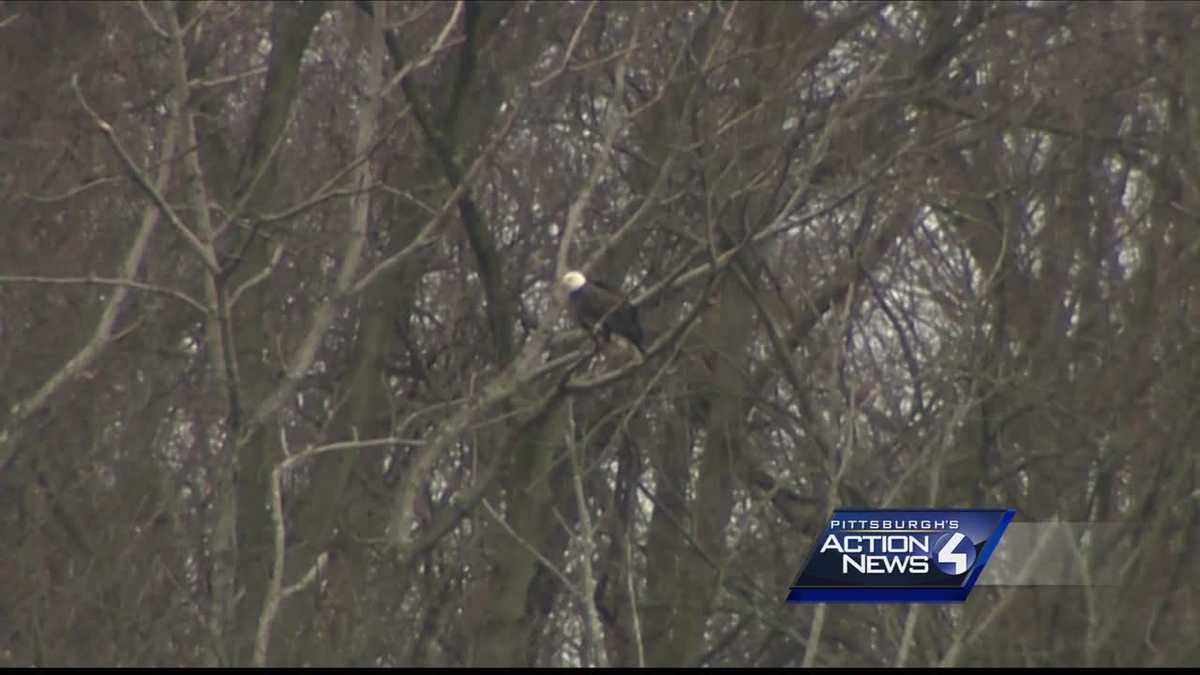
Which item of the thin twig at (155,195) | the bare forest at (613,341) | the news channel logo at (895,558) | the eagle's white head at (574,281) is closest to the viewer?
the thin twig at (155,195)

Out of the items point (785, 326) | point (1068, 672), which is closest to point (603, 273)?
point (785, 326)

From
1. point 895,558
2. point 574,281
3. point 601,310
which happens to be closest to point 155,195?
point 574,281

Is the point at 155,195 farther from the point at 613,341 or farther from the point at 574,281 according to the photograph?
the point at 613,341

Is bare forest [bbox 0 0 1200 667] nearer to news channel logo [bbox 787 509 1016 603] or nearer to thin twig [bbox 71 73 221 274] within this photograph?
news channel logo [bbox 787 509 1016 603]

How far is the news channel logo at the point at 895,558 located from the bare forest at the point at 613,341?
23.6 inches

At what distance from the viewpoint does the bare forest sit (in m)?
10.0

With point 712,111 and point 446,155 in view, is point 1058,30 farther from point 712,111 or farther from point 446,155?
point 446,155

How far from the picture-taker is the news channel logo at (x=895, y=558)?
8281mm

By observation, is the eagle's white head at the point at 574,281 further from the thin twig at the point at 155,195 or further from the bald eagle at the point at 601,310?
the thin twig at the point at 155,195

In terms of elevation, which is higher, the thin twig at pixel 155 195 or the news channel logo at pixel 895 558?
the thin twig at pixel 155 195

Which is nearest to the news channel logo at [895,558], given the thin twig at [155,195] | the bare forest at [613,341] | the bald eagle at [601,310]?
the bare forest at [613,341]

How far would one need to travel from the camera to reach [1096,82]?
11.4 metres

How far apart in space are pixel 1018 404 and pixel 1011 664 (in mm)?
1697

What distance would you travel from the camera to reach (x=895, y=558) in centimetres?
824
